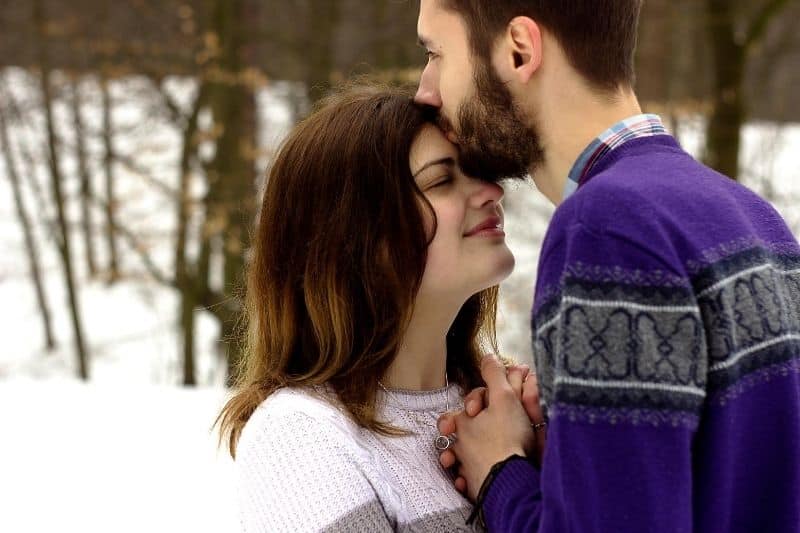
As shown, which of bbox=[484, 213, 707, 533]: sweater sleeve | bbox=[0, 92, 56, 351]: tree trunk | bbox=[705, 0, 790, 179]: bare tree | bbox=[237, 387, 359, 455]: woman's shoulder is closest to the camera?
bbox=[484, 213, 707, 533]: sweater sleeve

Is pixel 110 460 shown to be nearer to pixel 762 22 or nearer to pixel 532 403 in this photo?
pixel 532 403

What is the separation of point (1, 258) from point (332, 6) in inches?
321

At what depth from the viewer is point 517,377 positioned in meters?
1.90

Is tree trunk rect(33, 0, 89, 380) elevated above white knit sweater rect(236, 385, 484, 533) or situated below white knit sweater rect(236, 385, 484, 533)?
below

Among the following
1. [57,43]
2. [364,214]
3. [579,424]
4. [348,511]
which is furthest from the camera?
[57,43]

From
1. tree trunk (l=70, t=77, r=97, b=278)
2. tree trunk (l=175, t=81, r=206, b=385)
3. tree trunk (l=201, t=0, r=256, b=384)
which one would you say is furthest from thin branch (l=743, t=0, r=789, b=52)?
tree trunk (l=70, t=77, r=97, b=278)

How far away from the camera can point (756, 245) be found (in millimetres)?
1387

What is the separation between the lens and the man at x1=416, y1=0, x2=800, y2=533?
1251 mm

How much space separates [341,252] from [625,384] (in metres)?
0.81

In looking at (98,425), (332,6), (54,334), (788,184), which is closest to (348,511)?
(98,425)

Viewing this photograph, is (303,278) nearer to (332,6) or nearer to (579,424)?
(579,424)

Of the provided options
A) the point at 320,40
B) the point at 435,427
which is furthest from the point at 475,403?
the point at 320,40

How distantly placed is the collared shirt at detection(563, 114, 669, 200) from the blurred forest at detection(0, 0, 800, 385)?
17.8 ft

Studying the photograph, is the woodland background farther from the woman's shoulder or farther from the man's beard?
the man's beard
